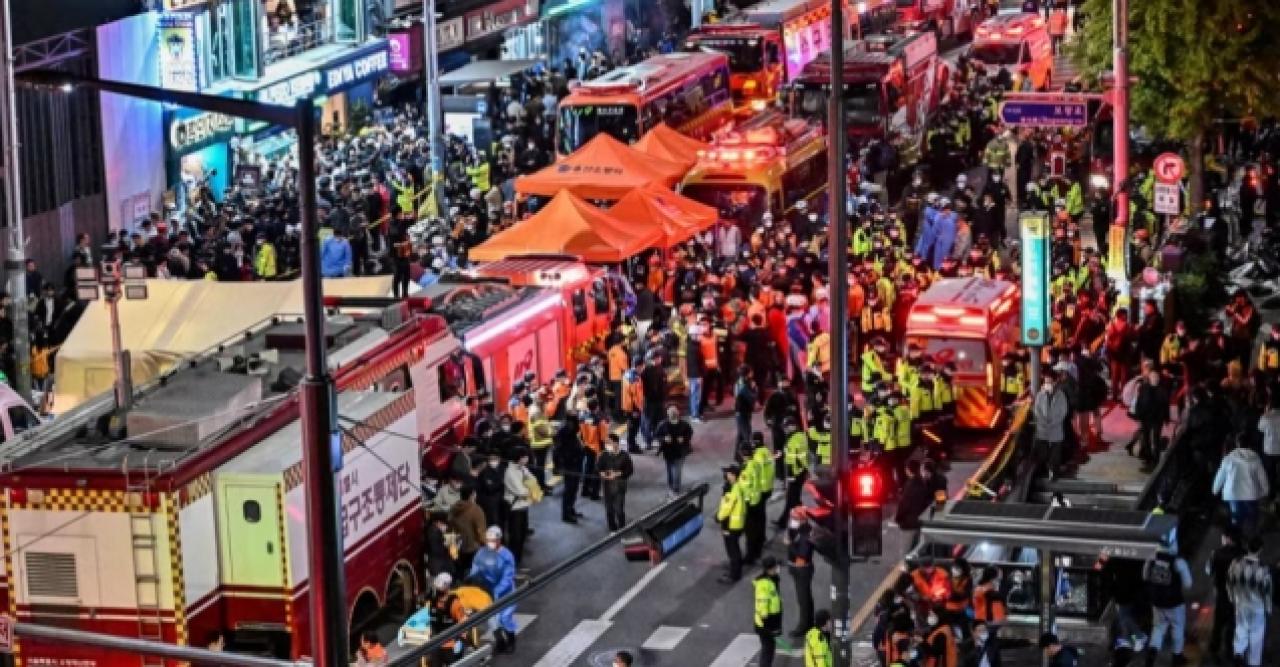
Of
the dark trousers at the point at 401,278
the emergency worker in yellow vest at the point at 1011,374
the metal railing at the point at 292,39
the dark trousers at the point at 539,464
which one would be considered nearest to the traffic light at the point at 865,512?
the dark trousers at the point at 539,464

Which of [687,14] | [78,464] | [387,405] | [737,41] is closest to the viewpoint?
[78,464]

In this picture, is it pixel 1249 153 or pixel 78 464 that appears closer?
pixel 78 464

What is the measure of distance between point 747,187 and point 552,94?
1477 cm

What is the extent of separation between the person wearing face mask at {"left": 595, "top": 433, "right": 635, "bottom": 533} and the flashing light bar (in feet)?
11.8

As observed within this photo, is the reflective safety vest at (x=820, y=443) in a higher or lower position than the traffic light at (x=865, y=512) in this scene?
lower

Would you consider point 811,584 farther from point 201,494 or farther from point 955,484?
point 201,494

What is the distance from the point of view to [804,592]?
88.3 ft

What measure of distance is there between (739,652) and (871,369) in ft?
26.4

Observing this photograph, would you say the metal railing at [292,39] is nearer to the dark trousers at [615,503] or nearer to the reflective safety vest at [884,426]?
the dark trousers at [615,503]

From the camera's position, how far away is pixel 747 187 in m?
46.8

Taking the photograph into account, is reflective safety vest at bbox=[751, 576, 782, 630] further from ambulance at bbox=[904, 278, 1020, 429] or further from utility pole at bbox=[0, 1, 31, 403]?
utility pole at bbox=[0, 1, 31, 403]

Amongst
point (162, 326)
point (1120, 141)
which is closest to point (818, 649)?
point (162, 326)

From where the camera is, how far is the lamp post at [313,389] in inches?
558

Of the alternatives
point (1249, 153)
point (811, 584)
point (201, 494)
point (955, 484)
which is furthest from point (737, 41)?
point (201, 494)
